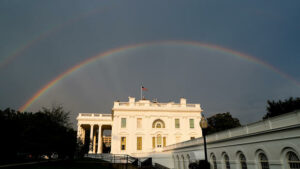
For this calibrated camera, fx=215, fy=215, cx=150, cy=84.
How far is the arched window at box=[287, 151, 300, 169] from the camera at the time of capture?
43.7 feet

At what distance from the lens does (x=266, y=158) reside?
52.0 feet

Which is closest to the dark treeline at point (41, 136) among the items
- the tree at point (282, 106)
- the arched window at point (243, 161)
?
the arched window at point (243, 161)

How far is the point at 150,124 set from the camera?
2256 inches

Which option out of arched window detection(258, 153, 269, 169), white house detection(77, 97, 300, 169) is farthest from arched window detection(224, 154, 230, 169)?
arched window detection(258, 153, 269, 169)

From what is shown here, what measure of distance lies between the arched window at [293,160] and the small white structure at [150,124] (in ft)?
140

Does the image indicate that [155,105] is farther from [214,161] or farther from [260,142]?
[260,142]

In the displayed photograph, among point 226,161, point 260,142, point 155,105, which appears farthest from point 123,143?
point 260,142

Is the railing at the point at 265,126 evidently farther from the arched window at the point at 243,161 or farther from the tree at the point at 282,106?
the tree at the point at 282,106

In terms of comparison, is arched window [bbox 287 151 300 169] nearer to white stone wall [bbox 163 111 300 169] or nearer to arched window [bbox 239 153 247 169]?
white stone wall [bbox 163 111 300 169]

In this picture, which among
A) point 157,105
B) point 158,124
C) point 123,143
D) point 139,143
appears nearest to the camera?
point 123,143

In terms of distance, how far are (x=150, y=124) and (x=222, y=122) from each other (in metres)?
29.9

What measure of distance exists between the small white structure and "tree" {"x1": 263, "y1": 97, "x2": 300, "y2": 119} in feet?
58.0

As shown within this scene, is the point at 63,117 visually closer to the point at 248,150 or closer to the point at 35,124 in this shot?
the point at 35,124

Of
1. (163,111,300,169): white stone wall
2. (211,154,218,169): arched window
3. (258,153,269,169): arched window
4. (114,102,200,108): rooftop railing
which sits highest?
(114,102,200,108): rooftop railing
